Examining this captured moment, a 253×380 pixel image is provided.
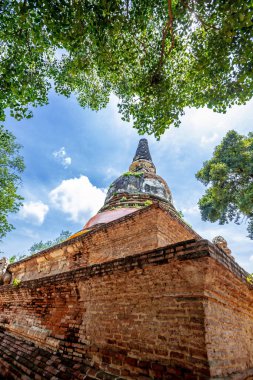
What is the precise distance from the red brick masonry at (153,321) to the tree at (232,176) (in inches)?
371

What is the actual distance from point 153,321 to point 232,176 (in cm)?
1161

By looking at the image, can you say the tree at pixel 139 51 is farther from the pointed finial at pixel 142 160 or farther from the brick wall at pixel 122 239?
the pointed finial at pixel 142 160

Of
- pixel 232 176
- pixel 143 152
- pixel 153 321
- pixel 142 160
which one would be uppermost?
pixel 143 152

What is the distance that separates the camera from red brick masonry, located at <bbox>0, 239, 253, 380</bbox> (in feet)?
8.09

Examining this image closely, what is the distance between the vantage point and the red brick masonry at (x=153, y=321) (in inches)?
97.1

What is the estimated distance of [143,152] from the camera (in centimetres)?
2070

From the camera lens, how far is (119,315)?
3232 millimetres

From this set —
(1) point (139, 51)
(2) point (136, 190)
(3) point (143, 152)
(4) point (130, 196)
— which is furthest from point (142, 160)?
(1) point (139, 51)

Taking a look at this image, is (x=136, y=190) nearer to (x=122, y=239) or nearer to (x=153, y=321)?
(x=122, y=239)

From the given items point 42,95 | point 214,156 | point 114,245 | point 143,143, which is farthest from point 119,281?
point 143,143

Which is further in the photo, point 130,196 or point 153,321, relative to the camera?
point 130,196

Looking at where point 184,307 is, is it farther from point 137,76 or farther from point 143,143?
point 143,143

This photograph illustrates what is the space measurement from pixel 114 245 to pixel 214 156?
9.74m

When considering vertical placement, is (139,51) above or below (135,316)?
above
